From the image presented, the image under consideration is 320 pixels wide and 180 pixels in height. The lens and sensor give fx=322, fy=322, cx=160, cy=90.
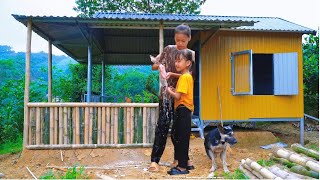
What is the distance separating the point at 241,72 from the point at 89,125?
4.39m

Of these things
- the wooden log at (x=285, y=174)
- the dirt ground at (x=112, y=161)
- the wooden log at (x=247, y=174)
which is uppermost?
the wooden log at (x=285, y=174)

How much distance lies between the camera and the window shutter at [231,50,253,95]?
28.3ft

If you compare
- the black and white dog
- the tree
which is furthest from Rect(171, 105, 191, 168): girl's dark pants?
the tree

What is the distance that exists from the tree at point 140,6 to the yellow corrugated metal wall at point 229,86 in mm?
13316

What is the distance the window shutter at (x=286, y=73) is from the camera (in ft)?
29.6

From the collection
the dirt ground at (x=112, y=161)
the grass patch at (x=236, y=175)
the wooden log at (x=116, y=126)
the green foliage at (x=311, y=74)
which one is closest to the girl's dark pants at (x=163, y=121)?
the dirt ground at (x=112, y=161)

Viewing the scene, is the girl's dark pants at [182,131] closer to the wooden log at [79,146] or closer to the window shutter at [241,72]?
the wooden log at [79,146]

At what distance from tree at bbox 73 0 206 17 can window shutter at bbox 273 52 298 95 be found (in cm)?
1384

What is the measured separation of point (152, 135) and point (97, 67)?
539 inches

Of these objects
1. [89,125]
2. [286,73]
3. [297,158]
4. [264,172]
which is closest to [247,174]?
[264,172]

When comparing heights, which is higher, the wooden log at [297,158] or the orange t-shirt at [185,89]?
the orange t-shirt at [185,89]

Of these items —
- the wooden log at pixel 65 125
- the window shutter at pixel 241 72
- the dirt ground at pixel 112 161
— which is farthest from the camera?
the window shutter at pixel 241 72

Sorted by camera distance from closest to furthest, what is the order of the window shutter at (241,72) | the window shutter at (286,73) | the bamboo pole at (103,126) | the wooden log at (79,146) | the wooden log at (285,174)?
the wooden log at (285,174), the wooden log at (79,146), the bamboo pole at (103,126), the window shutter at (241,72), the window shutter at (286,73)

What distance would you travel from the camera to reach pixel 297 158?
488cm
